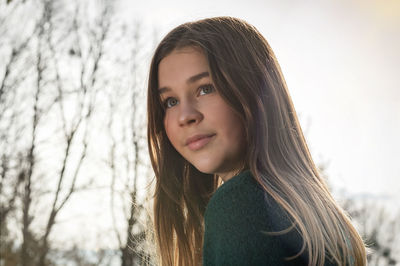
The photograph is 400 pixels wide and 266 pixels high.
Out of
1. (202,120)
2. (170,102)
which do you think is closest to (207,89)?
(202,120)

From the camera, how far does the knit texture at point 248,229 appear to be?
53.5 inches

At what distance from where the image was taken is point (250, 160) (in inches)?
65.8

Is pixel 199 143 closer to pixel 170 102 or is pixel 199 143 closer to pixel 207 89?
pixel 207 89

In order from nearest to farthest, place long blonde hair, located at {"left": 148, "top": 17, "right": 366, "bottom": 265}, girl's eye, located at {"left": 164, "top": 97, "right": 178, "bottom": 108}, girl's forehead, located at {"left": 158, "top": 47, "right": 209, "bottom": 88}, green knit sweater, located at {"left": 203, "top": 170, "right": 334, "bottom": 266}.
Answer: green knit sweater, located at {"left": 203, "top": 170, "right": 334, "bottom": 266} → long blonde hair, located at {"left": 148, "top": 17, "right": 366, "bottom": 265} → girl's forehead, located at {"left": 158, "top": 47, "right": 209, "bottom": 88} → girl's eye, located at {"left": 164, "top": 97, "right": 178, "bottom": 108}

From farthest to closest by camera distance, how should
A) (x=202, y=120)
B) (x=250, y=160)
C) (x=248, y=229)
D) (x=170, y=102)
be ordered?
(x=170, y=102) → (x=202, y=120) → (x=250, y=160) → (x=248, y=229)

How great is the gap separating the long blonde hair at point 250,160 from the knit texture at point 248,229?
0.13 feet

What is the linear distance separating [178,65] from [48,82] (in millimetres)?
8745

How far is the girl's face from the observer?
1854mm

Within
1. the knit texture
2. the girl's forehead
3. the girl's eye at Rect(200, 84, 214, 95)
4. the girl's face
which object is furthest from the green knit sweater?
the girl's forehead

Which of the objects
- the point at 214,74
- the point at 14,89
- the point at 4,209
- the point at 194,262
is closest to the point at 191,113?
the point at 214,74

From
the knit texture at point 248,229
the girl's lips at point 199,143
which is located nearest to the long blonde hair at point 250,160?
the knit texture at point 248,229

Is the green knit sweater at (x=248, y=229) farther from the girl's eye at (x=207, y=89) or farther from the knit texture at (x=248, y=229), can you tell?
the girl's eye at (x=207, y=89)

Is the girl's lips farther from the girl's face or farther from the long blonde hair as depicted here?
the long blonde hair

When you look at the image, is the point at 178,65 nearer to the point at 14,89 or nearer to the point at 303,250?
the point at 303,250
